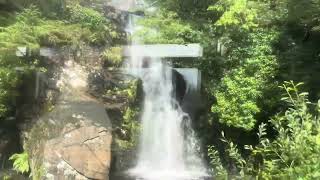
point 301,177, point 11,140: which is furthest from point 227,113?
point 301,177

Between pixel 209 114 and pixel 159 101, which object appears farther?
pixel 159 101

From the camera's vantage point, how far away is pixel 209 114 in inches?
285

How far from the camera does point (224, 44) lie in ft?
23.0

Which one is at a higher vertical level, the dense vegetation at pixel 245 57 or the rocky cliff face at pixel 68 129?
the dense vegetation at pixel 245 57

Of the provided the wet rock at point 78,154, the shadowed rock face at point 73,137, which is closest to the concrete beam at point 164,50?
the shadowed rock face at point 73,137

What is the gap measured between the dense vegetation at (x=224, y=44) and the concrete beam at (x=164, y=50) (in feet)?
0.36

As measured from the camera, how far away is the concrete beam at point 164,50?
24.1 feet

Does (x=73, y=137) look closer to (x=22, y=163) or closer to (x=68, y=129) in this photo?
(x=68, y=129)

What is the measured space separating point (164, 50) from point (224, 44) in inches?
39.4

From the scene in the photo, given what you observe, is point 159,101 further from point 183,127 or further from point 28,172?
point 28,172

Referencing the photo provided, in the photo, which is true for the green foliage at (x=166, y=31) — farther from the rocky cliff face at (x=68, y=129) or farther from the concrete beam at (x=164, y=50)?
the rocky cliff face at (x=68, y=129)

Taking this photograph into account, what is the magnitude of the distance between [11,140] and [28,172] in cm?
78

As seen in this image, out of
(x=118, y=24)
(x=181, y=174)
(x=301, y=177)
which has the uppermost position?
(x=118, y=24)

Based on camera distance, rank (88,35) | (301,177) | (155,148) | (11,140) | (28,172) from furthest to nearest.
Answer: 1. (155,148)
2. (88,35)
3. (11,140)
4. (28,172)
5. (301,177)
